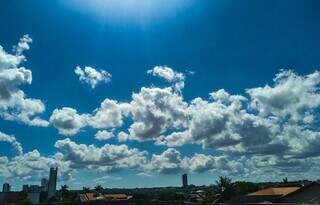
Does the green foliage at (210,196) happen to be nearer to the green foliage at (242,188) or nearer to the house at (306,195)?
the green foliage at (242,188)

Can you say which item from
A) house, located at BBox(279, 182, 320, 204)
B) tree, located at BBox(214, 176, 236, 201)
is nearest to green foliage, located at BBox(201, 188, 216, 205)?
tree, located at BBox(214, 176, 236, 201)

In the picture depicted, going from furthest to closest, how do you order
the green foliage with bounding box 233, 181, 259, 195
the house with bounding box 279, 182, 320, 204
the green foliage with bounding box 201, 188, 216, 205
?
the green foliage with bounding box 233, 181, 259, 195 < the green foliage with bounding box 201, 188, 216, 205 < the house with bounding box 279, 182, 320, 204

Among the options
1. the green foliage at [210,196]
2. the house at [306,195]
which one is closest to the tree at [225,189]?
the green foliage at [210,196]

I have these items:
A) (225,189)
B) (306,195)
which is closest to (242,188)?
(225,189)

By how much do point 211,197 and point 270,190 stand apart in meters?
17.9

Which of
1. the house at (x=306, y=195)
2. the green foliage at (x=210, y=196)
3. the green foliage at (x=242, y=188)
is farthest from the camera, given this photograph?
the green foliage at (x=242, y=188)

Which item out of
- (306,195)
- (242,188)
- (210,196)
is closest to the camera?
(306,195)

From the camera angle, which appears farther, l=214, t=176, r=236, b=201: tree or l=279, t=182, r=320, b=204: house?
l=214, t=176, r=236, b=201: tree

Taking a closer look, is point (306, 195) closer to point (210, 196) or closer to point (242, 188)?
point (210, 196)

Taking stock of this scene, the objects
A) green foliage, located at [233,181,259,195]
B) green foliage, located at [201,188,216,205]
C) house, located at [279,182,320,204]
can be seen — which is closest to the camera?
house, located at [279,182,320,204]

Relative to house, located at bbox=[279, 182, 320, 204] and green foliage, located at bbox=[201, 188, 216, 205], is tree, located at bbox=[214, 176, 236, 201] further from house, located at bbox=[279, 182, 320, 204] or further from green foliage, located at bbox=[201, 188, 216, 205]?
house, located at bbox=[279, 182, 320, 204]

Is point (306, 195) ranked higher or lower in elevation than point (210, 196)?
lower

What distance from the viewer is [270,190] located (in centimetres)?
5541

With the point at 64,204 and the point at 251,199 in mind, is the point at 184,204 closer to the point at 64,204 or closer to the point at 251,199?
the point at 251,199
